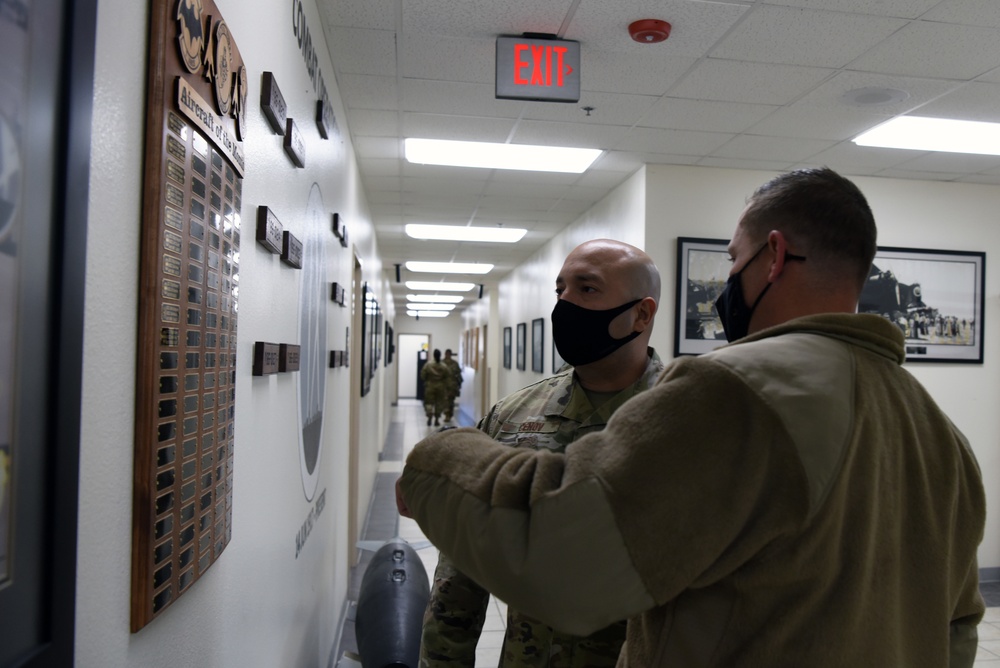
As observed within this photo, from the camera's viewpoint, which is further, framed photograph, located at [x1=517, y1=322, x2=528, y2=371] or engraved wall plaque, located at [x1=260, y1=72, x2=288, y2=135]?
framed photograph, located at [x1=517, y1=322, x2=528, y2=371]

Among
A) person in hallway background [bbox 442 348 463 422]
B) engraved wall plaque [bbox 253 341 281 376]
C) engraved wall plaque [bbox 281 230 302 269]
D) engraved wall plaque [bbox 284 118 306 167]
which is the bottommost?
person in hallway background [bbox 442 348 463 422]

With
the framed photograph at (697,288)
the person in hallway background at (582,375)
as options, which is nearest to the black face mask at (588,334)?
the person in hallway background at (582,375)

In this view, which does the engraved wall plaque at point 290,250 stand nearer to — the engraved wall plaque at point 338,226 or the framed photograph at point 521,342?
the engraved wall plaque at point 338,226

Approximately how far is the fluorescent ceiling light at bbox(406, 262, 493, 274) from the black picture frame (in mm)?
10134

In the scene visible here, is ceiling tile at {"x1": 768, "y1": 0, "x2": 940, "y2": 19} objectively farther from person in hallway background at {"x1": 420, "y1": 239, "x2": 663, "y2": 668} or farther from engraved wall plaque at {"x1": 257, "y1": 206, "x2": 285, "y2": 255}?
engraved wall plaque at {"x1": 257, "y1": 206, "x2": 285, "y2": 255}

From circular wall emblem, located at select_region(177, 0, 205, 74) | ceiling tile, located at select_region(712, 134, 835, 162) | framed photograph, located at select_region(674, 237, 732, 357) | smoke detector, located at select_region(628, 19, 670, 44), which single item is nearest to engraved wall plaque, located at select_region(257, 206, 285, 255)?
circular wall emblem, located at select_region(177, 0, 205, 74)

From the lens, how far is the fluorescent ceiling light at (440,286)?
45.9 ft

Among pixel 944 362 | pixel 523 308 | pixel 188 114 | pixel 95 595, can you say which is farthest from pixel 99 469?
pixel 523 308

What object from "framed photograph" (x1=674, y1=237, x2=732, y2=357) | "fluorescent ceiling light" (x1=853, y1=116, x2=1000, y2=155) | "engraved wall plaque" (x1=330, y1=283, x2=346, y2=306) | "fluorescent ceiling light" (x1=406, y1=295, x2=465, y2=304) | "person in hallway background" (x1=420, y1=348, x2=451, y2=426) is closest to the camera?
"engraved wall plaque" (x1=330, y1=283, x2=346, y2=306)

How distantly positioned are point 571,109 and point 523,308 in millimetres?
6086

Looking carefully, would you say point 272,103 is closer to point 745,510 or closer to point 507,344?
point 745,510

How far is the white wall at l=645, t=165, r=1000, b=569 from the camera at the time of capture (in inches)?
200

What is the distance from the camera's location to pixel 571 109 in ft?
13.0

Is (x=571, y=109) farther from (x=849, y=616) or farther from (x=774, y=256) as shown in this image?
(x=849, y=616)
